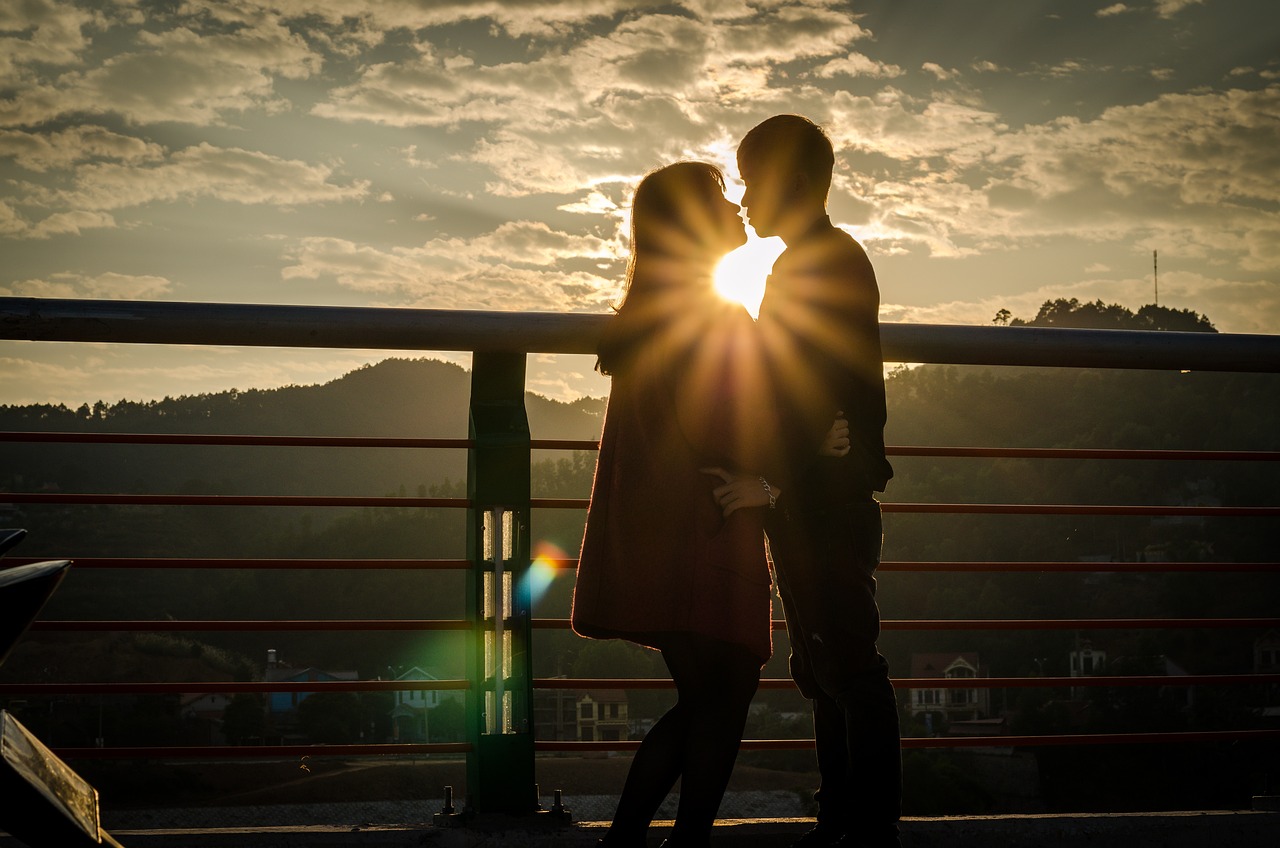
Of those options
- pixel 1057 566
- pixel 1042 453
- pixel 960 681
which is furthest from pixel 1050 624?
pixel 1042 453

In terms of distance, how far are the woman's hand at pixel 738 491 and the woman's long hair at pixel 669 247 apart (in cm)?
29

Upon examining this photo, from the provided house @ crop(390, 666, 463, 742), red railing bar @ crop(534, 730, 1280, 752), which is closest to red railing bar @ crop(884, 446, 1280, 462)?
red railing bar @ crop(534, 730, 1280, 752)

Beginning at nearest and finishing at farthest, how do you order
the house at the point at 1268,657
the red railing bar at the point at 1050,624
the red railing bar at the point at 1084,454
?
the red railing bar at the point at 1050,624 → the red railing bar at the point at 1084,454 → the house at the point at 1268,657

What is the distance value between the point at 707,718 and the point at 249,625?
948mm

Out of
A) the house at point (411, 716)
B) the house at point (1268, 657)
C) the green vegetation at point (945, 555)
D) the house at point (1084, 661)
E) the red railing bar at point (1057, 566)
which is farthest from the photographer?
the house at point (1084, 661)

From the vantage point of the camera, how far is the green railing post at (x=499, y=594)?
2359 mm

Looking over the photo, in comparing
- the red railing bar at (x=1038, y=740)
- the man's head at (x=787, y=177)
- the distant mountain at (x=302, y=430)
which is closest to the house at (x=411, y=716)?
the distant mountain at (x=302, y=430)

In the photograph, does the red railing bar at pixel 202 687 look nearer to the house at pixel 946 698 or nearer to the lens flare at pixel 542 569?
the lens flare at pixel 542 569

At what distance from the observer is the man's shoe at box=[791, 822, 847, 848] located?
2254 millimetres

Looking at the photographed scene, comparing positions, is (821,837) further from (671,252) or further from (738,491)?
(671,252)

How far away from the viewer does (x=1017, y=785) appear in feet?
202

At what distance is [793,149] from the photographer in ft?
7.28

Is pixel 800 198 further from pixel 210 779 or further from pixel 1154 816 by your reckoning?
pixel 210 779

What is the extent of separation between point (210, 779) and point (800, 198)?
6799 cm
